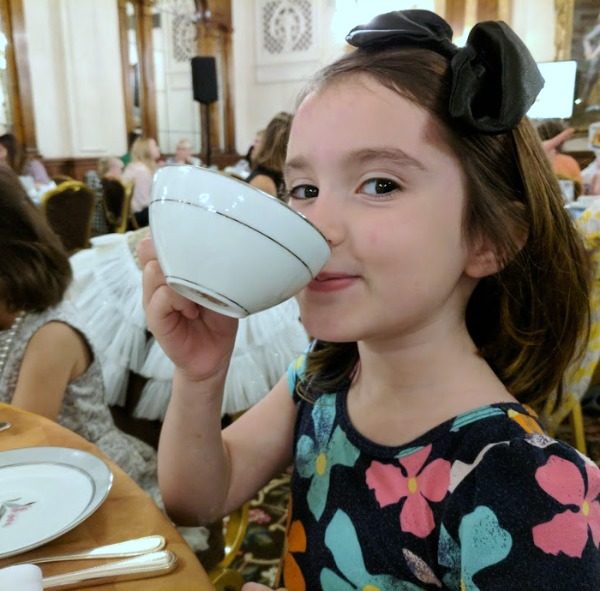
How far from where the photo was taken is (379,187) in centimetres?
64

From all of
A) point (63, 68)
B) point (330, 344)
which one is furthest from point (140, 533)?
point (63, 68)

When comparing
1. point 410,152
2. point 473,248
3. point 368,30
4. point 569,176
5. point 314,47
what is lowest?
point 569,176

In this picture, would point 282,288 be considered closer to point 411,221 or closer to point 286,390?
point 411,221

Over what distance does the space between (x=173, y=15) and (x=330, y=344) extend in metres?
9.07

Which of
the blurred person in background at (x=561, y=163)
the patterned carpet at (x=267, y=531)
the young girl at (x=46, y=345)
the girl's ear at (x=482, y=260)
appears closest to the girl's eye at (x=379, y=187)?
the girl's ear at (x=482, y=260)

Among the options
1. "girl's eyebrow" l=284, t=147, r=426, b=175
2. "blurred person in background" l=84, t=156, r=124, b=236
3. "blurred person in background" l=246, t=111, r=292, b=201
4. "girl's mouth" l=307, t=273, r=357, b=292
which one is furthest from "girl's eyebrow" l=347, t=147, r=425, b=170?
"blurred person in background" l=84, t=156, r=124, b=236

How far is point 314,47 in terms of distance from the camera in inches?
370

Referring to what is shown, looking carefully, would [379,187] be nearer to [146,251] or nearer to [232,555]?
[146,251]

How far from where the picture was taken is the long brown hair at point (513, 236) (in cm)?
68

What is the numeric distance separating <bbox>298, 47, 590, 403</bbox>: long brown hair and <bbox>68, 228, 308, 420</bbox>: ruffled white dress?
687 mm

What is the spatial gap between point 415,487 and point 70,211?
135 inches

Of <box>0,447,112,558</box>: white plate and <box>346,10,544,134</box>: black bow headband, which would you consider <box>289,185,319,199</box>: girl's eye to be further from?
<box>0,447,112,558</box>: white plate

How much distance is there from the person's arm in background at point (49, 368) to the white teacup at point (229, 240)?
2.69 feet

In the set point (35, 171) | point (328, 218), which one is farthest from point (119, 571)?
point (35, 171)
